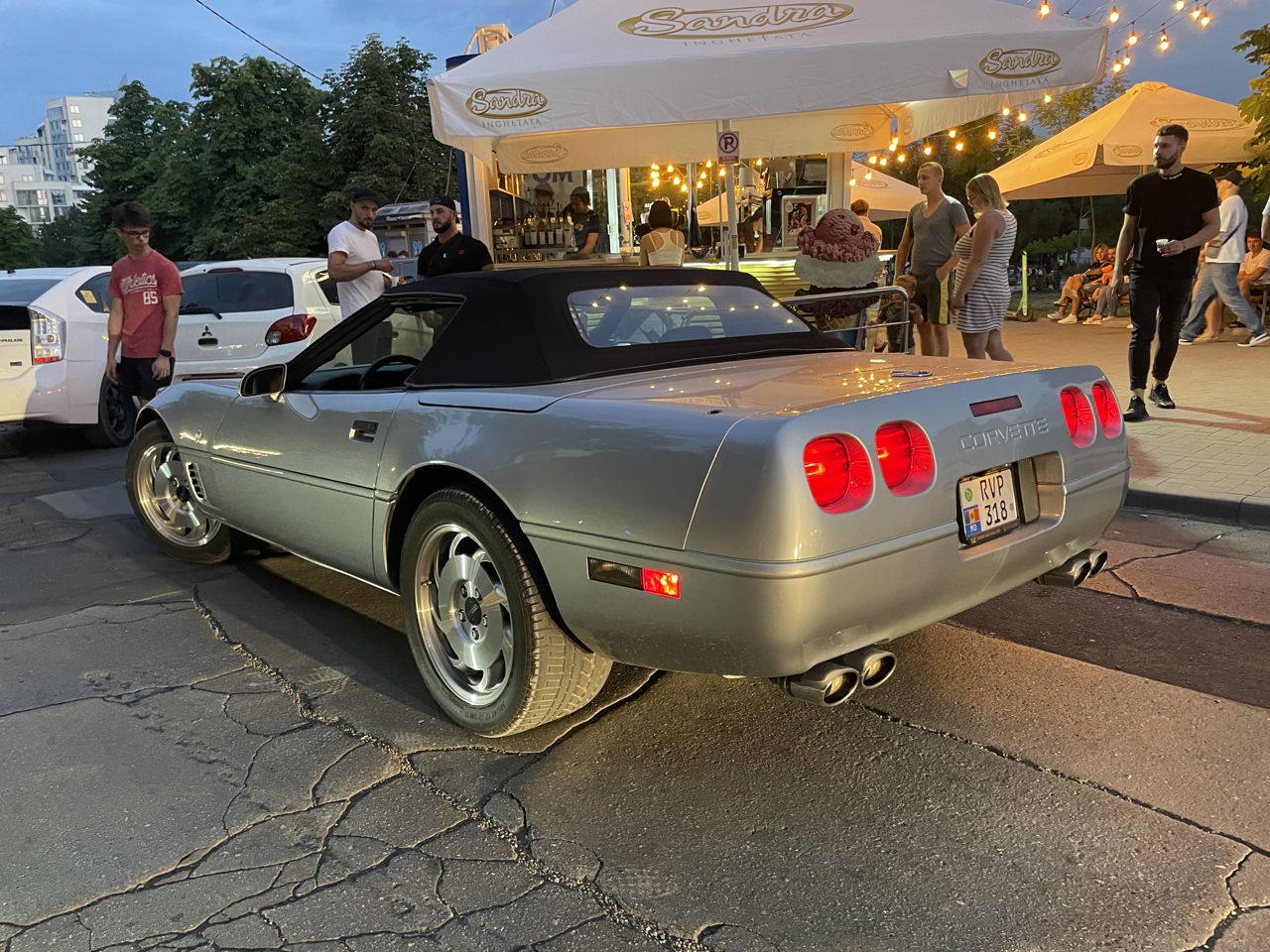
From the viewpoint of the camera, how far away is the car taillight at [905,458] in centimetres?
246

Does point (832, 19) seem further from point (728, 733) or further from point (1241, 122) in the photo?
point (1241, 122)

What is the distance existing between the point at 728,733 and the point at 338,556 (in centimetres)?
161

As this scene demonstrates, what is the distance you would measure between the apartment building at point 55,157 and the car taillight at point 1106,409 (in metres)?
181

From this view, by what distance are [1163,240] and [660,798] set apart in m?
6.15

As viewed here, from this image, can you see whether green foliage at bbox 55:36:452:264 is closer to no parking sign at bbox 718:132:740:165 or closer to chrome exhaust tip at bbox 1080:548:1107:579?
no parking sign at bbox 718:132:740:165

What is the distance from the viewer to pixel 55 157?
171 metres

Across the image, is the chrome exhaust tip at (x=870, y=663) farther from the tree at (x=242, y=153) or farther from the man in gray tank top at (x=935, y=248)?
the tree at (x=242, y=153)

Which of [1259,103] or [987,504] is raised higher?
[1259,103]

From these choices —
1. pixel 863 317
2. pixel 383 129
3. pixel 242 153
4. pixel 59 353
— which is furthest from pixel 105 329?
pixel 242 153

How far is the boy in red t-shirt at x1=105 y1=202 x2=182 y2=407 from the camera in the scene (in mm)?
6371

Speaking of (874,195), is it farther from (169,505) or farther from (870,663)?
(870,663)

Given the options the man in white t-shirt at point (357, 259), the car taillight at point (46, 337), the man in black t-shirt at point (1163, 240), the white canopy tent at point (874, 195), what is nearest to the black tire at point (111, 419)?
the car taillight at point (46, 337)

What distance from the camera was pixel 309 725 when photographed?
319 cm

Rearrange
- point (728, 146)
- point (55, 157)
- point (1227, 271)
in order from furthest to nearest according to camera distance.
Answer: point (55, 157) → point (1227, 271) → point (728, 146)
